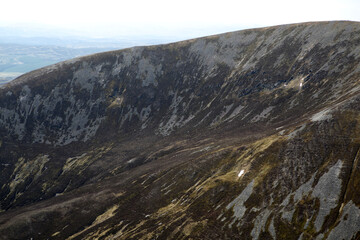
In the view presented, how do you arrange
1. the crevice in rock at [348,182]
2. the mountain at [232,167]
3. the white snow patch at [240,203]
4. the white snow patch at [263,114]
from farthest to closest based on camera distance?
the white snow patch at [263,114], the white snow patch at [240,203], the mountain at [232,167], the crevice in rock at [348,182]

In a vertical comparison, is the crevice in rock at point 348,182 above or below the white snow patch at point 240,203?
above

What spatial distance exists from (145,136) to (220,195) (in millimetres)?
110689

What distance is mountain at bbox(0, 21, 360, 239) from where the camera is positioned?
73.5 m

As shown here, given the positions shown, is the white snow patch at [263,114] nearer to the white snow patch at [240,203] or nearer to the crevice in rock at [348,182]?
the white snow patch at [240,203]

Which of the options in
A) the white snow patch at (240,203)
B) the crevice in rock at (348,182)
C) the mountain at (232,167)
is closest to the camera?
the crevice in rock at (348,182)

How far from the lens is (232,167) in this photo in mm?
103812

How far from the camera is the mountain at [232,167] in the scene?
241 feet

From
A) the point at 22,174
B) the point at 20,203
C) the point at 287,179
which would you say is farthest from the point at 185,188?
the point at 22,174

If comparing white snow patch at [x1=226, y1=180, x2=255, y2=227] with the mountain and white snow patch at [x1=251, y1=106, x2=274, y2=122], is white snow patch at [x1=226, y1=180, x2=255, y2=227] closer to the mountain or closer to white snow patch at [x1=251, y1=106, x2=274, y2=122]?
the mountain

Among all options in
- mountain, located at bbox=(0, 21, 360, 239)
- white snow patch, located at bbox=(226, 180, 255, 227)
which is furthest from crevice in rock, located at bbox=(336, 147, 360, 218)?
white snow patch, located at bbox=(226, 180, 255, 227)

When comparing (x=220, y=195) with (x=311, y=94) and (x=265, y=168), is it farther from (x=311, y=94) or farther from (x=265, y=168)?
(x=311, y=94)

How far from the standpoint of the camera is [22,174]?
171500 mm

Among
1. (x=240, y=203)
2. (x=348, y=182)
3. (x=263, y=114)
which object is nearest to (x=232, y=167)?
(x=240, y=203)

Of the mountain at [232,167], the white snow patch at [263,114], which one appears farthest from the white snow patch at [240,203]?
the white snow patch at [263,114]
